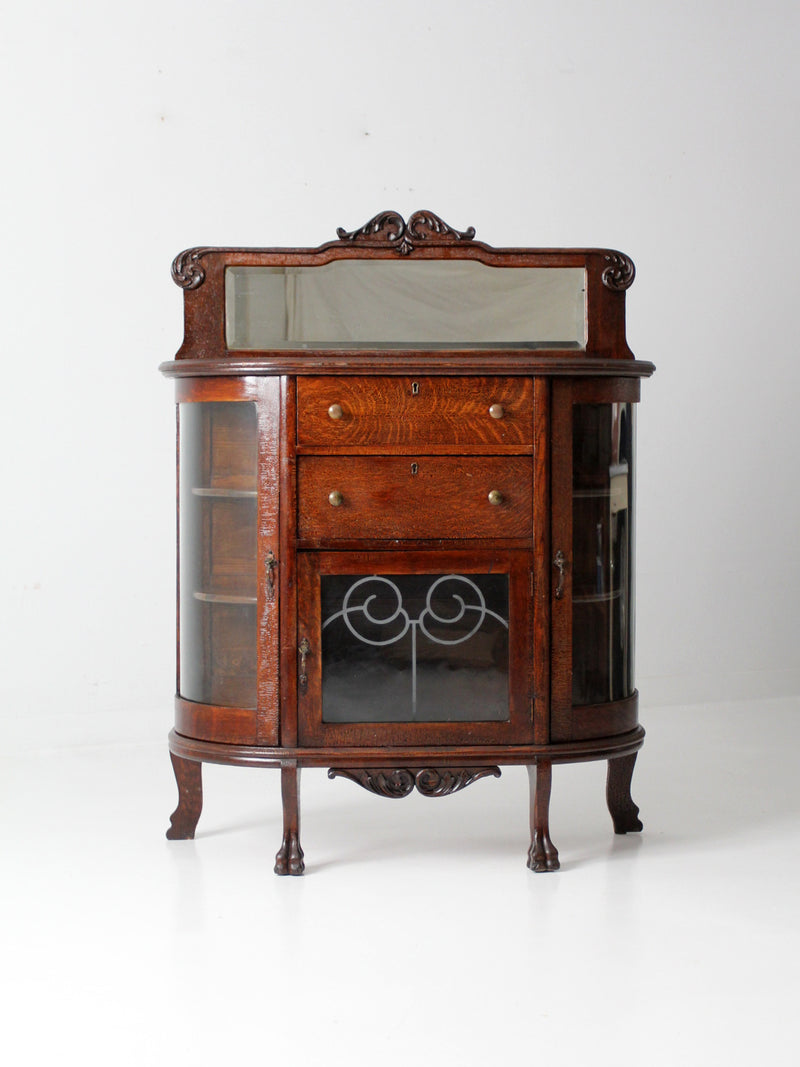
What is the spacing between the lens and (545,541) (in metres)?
2.93

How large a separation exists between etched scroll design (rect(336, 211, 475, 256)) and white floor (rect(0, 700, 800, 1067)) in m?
1.35

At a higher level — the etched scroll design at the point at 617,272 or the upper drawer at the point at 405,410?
the etched scroll design at the point at 617,272

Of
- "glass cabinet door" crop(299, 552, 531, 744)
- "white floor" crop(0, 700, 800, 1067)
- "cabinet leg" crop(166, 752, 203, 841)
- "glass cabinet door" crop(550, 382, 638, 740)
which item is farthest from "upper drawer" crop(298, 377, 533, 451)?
"white floor" crop(0, 700, 800, 1067)

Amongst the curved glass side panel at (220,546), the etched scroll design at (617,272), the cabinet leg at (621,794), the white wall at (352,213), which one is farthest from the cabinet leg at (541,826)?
the white wall at (352,213)

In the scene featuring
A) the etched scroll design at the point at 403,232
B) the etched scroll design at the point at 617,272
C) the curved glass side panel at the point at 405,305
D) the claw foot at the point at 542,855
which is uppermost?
the etched scroll design at the point at 403,232

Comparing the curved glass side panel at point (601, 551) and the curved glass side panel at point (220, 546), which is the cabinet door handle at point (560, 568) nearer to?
the curved glass side panel at point (601, 551)

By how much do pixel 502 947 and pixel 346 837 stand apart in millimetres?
784

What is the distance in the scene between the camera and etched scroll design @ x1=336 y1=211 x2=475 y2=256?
3.09 metres

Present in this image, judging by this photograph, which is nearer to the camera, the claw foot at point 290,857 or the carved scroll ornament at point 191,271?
the claw foot at point 290,857

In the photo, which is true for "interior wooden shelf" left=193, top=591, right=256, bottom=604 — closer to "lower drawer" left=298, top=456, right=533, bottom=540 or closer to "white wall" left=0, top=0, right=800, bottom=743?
"lower drawer" left=298, top=456, right=533, bottom=540

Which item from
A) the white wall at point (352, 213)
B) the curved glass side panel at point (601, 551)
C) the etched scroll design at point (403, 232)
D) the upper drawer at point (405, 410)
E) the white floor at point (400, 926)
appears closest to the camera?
the white floor at point (400, 926)

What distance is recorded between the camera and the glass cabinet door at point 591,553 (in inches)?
116

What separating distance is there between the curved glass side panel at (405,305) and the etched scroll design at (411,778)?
0.92 meters

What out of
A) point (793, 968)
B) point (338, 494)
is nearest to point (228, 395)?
point (338, 494)
